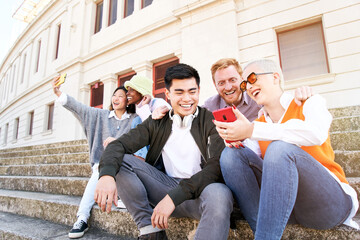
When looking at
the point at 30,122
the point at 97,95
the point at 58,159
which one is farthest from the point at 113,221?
the point at 30,122

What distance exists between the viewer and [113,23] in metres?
9.37

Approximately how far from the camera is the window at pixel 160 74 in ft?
24.2

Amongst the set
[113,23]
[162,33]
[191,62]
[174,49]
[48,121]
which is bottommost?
[48,121]

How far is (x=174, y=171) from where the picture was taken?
1758mm

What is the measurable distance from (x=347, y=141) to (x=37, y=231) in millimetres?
3394

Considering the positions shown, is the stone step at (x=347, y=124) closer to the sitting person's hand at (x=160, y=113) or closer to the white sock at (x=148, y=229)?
the sitting person's hand at (x=160, y=113)

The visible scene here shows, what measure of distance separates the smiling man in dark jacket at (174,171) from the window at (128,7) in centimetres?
841

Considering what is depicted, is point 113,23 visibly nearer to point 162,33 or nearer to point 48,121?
point 162,33

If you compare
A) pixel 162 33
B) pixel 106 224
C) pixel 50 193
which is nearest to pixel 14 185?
pixel 50 193

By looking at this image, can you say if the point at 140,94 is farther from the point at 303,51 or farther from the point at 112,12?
the point at 112,12

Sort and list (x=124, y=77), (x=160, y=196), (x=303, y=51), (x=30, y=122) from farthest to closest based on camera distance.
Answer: (x=30, y=122)
(x=124, y=77)
(x=303, y=51)
(x=160, y=196)

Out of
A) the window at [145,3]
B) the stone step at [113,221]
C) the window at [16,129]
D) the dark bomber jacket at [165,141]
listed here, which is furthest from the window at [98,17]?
the dark bomber jacket at [165,141]

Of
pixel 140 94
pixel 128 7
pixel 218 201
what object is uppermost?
pixel 128 7

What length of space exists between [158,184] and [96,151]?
52.5 inches
